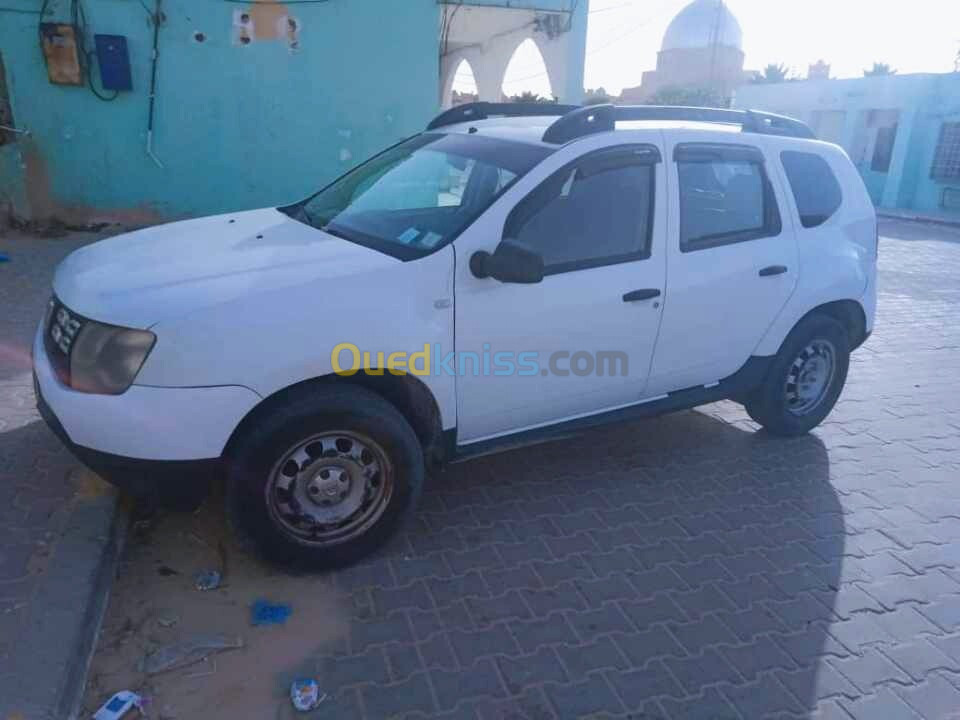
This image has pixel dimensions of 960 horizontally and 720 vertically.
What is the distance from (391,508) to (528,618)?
2.43 feet

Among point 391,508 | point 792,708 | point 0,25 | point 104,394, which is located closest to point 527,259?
point 391,508

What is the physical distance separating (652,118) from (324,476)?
2.54m

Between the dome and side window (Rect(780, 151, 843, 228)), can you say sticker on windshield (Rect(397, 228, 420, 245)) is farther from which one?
the dome

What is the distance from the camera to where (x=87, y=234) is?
9.17m

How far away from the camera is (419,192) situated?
12.3 feet

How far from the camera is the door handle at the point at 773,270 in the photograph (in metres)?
3.95

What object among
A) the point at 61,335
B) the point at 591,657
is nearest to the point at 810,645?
the point at 591,657

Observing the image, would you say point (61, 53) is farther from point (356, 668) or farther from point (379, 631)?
point (356, 668)

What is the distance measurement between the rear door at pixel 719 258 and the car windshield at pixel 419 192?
0.89 meters

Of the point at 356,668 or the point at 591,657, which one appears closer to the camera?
the point at 356,668

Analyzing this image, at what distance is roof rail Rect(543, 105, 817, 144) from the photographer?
345cm

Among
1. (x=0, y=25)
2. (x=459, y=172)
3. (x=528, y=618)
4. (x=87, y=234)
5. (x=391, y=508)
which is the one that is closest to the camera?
(x=528, y=618)

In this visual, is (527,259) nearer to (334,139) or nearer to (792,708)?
(792,708)

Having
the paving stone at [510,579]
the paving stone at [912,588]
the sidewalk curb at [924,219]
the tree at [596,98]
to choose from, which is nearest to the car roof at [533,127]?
the paving stone at [510,579]
